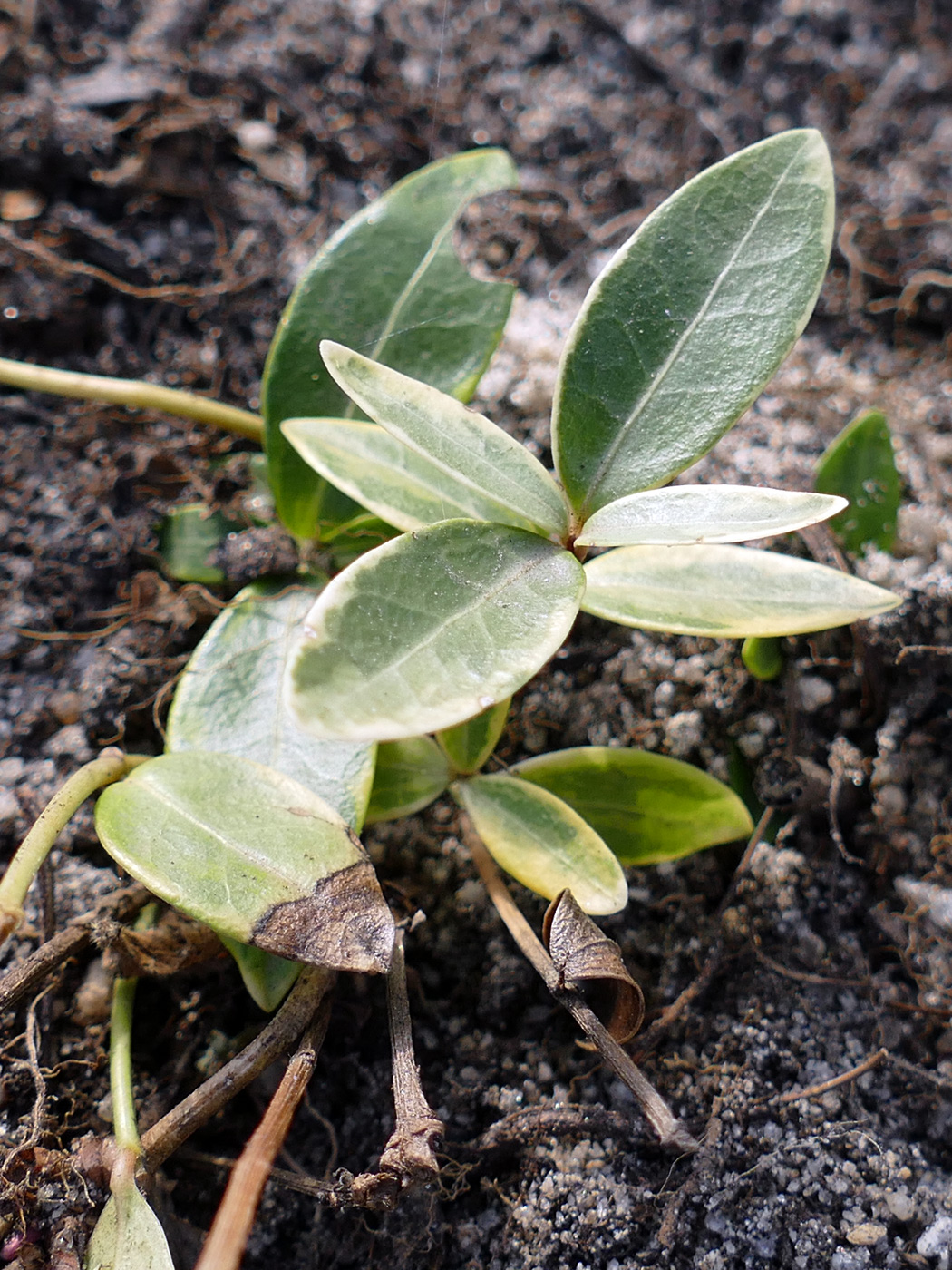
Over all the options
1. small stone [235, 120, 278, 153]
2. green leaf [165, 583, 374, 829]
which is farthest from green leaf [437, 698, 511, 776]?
small stone [235, 120, 278, 153]

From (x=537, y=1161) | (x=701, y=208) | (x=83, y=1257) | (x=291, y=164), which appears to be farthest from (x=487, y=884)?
(x=291, y=164)

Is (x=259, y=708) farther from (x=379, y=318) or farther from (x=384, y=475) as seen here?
(x=379, y=318)

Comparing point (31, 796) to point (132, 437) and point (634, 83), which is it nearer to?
point (132, 437)

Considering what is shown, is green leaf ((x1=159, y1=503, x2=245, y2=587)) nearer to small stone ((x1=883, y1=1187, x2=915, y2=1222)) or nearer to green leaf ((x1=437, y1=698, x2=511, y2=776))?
green leaf ((x1=437, y1=698, x2=511, y2=776))

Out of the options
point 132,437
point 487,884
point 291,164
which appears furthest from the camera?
point 291,164

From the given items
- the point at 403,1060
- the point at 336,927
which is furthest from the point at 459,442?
the point at 403,1060

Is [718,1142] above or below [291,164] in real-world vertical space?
below
